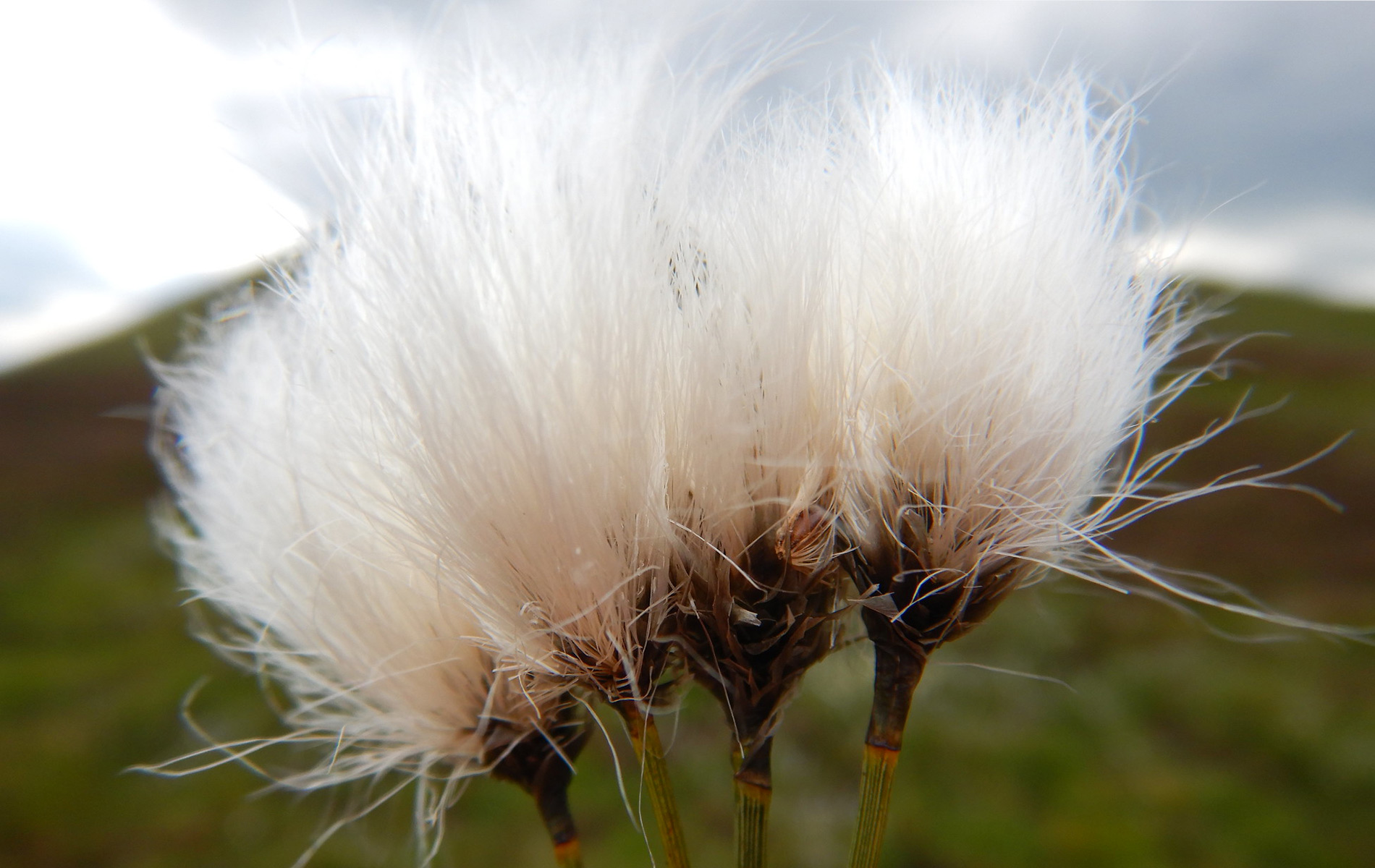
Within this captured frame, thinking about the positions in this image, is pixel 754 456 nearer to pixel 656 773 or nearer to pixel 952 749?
pixel 656 773

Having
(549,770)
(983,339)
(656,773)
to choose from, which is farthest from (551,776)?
(983,339)

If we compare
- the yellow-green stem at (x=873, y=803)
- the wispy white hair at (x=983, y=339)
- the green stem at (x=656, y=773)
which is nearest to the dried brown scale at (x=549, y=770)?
the green stem at (x=656, y=773)

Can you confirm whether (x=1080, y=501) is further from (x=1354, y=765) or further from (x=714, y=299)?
(x=1354, y=765)

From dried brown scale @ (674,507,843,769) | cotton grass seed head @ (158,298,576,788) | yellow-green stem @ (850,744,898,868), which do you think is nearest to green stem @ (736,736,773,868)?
dried brown scale @ (674,507,843,769)

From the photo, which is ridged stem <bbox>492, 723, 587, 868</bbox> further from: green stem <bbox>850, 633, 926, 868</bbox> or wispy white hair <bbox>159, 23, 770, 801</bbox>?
green stem <bbox>850, 633, 926, 868</bbox>

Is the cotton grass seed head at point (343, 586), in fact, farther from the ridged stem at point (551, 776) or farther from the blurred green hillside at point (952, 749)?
the blurred green hillside at point (952, 749)
